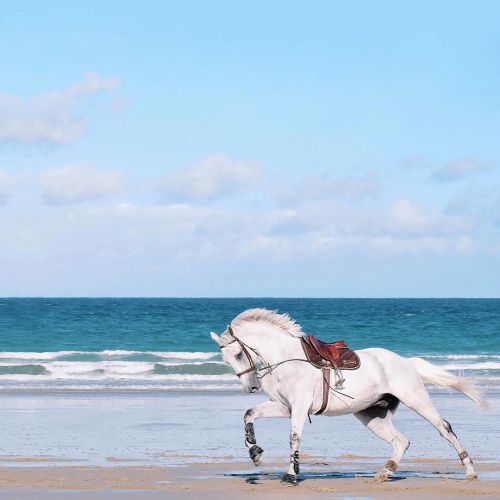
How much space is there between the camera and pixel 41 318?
62531 millimetres

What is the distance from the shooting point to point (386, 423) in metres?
10.3

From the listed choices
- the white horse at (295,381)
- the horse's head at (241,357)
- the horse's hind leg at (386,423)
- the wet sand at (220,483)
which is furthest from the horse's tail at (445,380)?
the horse's head at (241,357)

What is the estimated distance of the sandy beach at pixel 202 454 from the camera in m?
9.41

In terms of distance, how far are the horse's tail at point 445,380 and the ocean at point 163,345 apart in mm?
12336

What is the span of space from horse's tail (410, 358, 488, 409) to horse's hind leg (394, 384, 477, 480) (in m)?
0.43

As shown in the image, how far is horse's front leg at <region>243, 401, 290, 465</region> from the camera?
31.7 feet

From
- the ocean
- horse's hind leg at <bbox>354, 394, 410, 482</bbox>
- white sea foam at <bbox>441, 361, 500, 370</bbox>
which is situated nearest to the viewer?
horse's hind leg at <bbox>354, 394, 410, 482</bbox>

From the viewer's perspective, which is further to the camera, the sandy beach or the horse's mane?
the horse's mane

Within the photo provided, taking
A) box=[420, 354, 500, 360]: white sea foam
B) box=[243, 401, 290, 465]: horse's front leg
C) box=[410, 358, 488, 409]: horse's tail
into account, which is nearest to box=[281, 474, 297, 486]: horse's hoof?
box=[243, 401, 290, 465]: horse's front leg

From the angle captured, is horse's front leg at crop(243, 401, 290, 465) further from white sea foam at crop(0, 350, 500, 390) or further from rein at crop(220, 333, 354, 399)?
white sea foam at crop(0, 350, 500, 390)

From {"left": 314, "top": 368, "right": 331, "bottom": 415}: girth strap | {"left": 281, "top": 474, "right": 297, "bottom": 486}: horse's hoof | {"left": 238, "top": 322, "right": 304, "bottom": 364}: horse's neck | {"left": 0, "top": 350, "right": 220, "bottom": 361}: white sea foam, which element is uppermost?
{"left": 238, "top": 322, "right": 304, "bottom": 364}: horse's neck

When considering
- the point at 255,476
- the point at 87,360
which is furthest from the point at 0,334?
the point at 255,476

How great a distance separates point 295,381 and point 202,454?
2730 millimetres

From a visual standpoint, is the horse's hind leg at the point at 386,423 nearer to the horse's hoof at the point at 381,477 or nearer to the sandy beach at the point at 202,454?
the horse's hoof at the point at 381,477
